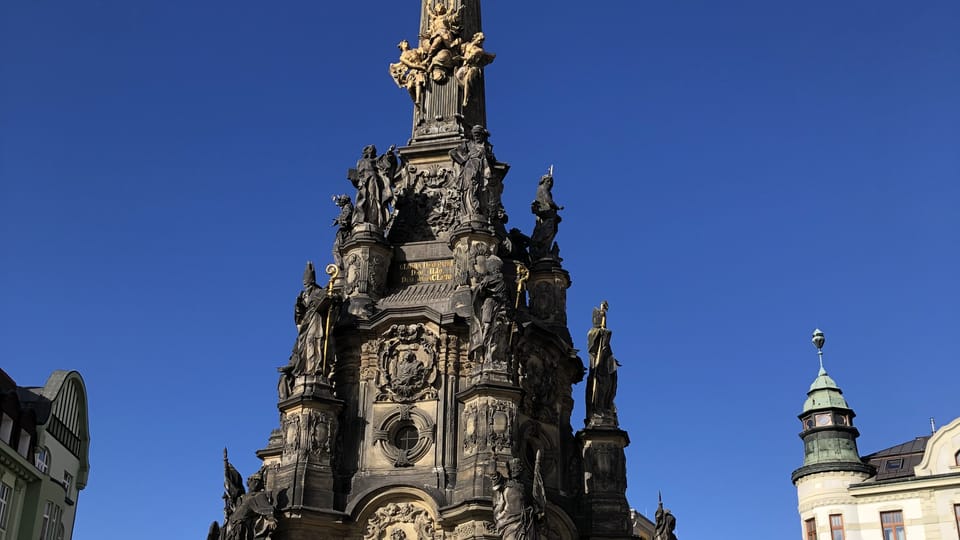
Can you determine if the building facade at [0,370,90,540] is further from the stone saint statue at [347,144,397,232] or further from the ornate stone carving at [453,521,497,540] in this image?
the ornate stone carving at [453,521,497,540]

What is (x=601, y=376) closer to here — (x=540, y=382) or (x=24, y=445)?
(x=540, y=382)

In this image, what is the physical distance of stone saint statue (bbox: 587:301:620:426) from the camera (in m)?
27.5

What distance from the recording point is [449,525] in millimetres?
23031

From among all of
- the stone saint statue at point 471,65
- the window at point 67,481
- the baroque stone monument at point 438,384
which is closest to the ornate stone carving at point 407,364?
the baroque stone monument at point 438,384

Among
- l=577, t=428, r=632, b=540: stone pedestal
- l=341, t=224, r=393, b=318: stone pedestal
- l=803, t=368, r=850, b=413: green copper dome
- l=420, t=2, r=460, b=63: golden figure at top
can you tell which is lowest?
l=577, t=428, r=632, b=540: stone pedestal

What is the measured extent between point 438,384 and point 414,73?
11.2 metres

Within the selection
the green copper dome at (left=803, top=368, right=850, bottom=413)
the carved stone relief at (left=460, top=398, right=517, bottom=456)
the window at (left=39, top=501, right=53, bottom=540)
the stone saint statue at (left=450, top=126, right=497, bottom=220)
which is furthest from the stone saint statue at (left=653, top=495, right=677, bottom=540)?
the window at (left=39, top=501, right=53, bottom=540)

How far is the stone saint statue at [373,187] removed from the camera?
28.3 metres

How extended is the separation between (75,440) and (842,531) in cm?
2895

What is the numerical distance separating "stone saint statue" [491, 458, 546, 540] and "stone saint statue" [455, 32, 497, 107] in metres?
13.1

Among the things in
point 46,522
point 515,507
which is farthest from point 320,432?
point 46,522

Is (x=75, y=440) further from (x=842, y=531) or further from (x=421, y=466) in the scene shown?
(x=842, y=531)

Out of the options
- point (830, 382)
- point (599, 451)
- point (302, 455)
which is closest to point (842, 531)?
point (830, 382)

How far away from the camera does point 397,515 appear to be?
77.8ft
